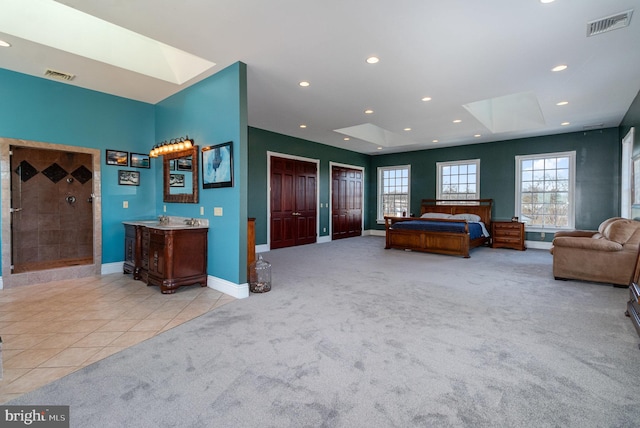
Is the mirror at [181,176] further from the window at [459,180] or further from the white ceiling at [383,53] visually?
the window at [459,180]

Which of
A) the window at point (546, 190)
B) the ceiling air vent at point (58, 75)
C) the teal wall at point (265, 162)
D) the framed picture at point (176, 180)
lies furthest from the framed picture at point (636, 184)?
the ceiling air vent at point (58, 75)

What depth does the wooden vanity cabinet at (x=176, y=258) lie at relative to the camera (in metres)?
3.79

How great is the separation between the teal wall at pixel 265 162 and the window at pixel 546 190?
5210 millimetres

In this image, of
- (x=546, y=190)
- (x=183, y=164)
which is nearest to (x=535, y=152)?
(x=546, y=190)

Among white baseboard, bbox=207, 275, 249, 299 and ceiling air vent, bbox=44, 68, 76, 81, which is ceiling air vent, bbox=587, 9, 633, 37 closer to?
white baseboard, bbox=207, 275, 249, 299

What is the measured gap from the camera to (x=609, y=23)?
282cm

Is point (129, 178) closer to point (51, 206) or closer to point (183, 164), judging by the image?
point (183, 164)

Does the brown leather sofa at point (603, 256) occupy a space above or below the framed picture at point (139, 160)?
below

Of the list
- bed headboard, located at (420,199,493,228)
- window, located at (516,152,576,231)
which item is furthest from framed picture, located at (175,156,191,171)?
window, located at (516,152,576,231)

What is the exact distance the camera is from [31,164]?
205 inches

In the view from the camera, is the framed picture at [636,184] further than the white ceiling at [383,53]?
Yes

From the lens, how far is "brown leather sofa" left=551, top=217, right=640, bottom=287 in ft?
13.4

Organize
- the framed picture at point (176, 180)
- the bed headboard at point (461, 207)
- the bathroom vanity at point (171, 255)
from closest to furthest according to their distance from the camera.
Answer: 1. the bathroom vanity at point (171, 255)
2. the framed picture at point (176, 180)
3. the bed headboard at point (461, 207)

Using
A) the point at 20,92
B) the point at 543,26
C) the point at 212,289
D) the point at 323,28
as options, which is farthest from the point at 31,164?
the point at 543,26
